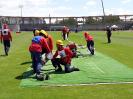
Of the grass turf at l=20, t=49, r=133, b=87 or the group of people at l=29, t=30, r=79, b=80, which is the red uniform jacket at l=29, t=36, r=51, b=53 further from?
the grass turf at l=20, t=49, r=133, b=87

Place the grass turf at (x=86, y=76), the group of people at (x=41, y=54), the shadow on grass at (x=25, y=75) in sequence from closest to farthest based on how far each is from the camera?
the grass turf at (x=86, y=76), the group of people at (x=41, y=54), the shadow on grass at (x=25, y=75)

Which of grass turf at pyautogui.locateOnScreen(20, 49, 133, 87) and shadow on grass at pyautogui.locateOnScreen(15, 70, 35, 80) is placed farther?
shadow on grass at pyautogui.locateOnScreen(15, 70, 35, 80)

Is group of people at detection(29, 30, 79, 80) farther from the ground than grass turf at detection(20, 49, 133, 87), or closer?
farther from the ground

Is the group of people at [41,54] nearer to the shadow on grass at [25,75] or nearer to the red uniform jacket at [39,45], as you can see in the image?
the red uniform jacket at [39,45]

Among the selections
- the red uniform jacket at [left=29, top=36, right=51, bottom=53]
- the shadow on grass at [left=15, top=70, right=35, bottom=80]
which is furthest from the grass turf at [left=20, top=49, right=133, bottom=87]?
the red uniform jacket at [left=29, top=36, right=51, bottom=53]

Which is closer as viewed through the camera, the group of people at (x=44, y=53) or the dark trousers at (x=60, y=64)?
the group of people at (x=44, y=53)

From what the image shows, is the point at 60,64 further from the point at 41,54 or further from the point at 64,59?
the point at 41,54

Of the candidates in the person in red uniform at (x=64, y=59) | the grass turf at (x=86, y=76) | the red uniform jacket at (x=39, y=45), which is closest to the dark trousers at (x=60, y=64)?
the person in red uniform at (x=64, y=59)

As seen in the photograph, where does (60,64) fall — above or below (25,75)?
above

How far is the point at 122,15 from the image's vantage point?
541 feet

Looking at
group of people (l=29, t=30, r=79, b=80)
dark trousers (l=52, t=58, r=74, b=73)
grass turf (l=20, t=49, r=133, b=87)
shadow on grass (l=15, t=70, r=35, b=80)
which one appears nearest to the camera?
grass turf (l=20, t=49, r=133, b=87)

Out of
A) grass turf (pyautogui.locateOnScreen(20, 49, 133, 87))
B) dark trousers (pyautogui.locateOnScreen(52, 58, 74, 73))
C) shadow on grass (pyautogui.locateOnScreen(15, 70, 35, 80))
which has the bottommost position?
shadow on grass (pyautogui.locateOnScreen(15, 70, 35, 80))

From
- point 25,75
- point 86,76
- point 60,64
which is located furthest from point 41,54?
point 86,76

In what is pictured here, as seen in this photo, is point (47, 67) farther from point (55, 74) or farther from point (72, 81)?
point (72, 81)
